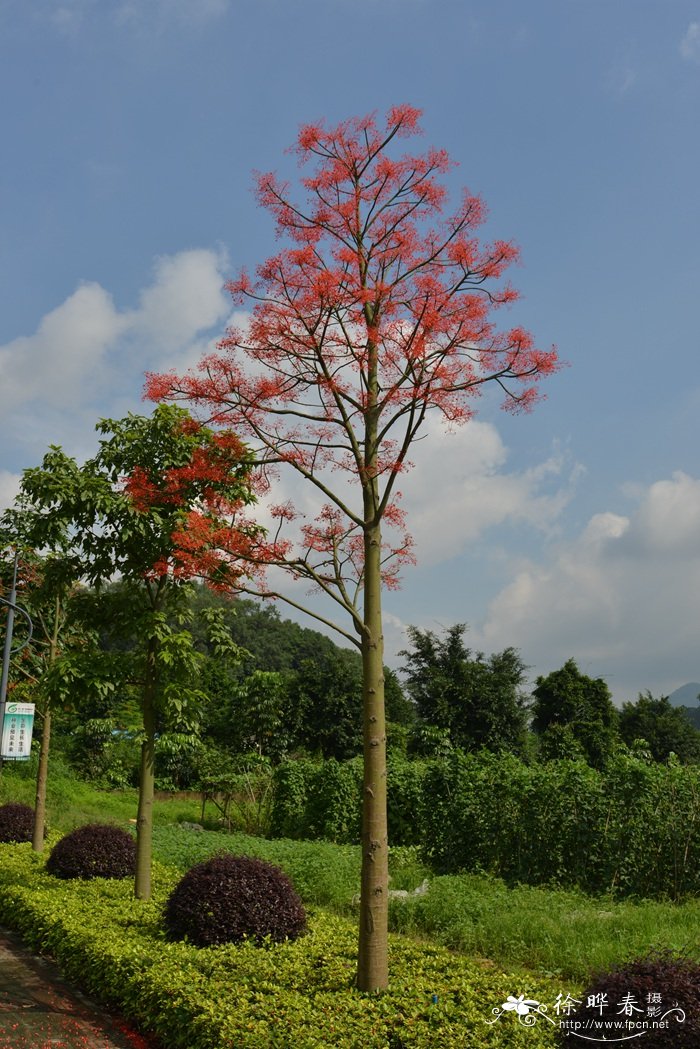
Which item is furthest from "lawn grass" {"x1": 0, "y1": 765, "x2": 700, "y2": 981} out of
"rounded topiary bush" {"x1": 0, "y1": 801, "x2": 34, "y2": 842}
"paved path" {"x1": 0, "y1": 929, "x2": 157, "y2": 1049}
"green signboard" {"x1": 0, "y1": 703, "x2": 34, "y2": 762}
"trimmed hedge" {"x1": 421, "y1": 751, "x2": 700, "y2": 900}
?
"paved path" {"x1": 0, "y1": 929, "x2": 157, "y2": 1049}

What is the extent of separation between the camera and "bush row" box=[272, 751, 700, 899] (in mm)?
11508

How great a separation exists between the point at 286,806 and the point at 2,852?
27.1 ft

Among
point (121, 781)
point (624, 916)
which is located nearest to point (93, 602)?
point (624, 916)

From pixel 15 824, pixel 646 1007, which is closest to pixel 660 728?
pixel 15 824

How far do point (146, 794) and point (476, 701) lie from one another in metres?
26.2

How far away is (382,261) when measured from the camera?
7.39 metres

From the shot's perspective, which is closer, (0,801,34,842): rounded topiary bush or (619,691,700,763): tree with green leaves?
(0,801,34,842): rounded topiary bush

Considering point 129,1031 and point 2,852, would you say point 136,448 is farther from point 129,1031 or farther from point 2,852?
point 2,852

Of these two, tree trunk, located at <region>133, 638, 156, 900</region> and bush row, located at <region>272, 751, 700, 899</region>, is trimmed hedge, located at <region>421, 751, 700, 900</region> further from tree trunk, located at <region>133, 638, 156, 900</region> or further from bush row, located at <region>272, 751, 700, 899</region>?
tree trunk, located at <region>133, 638, 156, 900</region>

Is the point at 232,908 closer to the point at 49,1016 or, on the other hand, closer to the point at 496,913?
the point at 49,1016

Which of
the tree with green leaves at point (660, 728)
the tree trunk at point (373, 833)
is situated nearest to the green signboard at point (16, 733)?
the tree trunk at point (373, 833)

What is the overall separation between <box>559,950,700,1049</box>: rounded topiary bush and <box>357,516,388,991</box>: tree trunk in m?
1.78

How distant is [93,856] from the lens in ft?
36.8

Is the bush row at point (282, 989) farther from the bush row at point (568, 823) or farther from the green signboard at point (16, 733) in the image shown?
the green signboard at point (16, 733)
